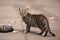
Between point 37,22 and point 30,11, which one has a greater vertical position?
point 30,11

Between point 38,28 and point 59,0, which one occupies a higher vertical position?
point 59,0

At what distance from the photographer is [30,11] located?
6035 millimetres

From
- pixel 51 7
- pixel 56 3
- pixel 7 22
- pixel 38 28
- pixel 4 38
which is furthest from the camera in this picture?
pixel 56 3

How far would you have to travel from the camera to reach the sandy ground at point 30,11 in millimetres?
4602

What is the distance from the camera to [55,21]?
536 cm

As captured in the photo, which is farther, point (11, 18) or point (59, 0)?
point (59, 0)

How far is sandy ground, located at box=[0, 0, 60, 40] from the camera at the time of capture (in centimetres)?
460

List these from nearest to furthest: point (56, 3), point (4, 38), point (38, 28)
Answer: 1. point (4, 38)
2. point (38, 28)
3. point (56, 3)

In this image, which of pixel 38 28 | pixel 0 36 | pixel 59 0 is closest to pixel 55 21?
pixel 38 28

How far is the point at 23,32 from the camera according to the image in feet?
15.7

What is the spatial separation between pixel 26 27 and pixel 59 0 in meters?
2.78

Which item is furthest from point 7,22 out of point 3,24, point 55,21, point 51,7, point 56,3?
point 56,3

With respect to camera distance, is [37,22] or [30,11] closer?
[37,22]

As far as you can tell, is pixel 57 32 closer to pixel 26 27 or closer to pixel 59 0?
pixel 26 27
